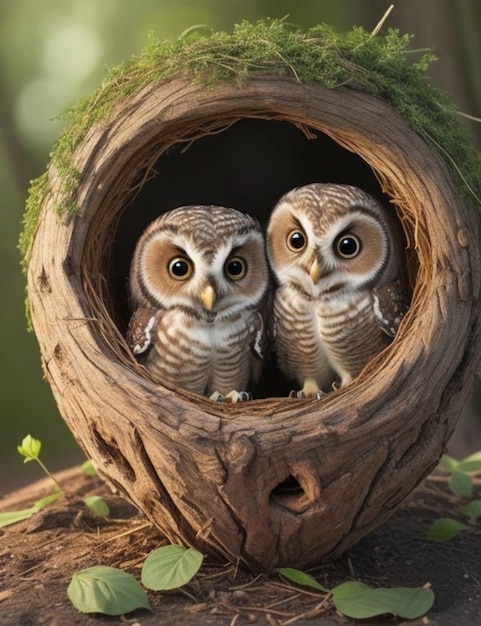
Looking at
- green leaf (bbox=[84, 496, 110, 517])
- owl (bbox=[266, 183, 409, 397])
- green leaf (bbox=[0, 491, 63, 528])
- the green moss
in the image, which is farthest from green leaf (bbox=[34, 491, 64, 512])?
owl (bbox=[266, 183, 409, 397])

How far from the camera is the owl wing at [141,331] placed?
227cm

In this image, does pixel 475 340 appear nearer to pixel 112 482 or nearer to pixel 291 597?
pixel 291 597

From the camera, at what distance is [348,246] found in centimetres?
224

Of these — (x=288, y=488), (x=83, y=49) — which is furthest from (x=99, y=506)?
(x=83, y=49)

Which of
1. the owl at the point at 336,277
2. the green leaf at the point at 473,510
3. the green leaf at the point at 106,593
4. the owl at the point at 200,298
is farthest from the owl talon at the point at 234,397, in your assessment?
the green leaf at the point at 473,510

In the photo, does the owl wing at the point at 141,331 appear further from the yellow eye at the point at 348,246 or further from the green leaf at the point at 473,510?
the green leaf at the point at 473,510

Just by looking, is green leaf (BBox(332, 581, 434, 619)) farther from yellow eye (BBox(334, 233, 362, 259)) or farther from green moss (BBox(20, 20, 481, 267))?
green moss (BBox(20, 20, 481, 267))

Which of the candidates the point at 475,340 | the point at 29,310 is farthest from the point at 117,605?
the point at 475,340

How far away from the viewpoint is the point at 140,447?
194 cm

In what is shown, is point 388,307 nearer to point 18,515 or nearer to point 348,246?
point 348,246

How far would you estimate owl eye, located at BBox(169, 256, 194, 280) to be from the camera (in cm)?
224

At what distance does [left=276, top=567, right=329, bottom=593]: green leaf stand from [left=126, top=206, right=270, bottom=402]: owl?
51cm

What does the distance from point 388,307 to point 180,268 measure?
24.0 inches

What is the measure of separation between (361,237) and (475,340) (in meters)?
0.44
